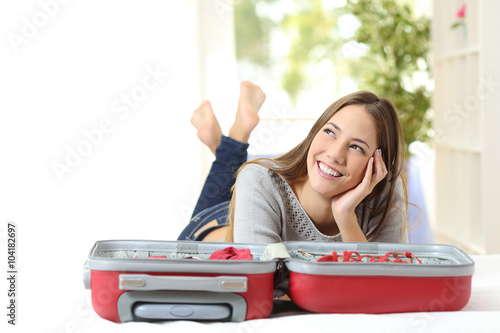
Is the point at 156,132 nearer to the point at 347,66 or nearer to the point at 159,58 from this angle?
the point at 159,58

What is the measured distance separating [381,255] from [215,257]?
288mm

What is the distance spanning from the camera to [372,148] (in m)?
1.24

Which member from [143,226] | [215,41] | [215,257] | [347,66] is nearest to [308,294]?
[215,257]

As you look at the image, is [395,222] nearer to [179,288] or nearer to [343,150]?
[343,150]

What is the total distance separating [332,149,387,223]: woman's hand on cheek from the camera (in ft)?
3.99

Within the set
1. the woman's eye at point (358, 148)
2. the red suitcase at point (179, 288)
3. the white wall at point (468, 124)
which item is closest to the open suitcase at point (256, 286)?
the red suitcase at point (179, 288)

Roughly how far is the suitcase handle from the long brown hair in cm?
60

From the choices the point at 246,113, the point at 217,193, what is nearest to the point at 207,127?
the point at 246,113

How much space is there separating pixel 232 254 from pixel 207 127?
3.58ft

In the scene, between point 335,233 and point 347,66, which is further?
point 347,66

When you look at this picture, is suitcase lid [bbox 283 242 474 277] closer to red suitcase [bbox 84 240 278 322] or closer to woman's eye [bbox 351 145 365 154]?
red suitcase [bbox 84 240 278 322]

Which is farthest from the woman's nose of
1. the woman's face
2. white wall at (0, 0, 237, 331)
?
white wall at (0, 0, 237, 331)

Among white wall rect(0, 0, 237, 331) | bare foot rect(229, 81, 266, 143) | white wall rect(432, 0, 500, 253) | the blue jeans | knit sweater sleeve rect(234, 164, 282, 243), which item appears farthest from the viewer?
white wall rect(432, 0, 500, 253)

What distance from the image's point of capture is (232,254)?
90 centimetres
